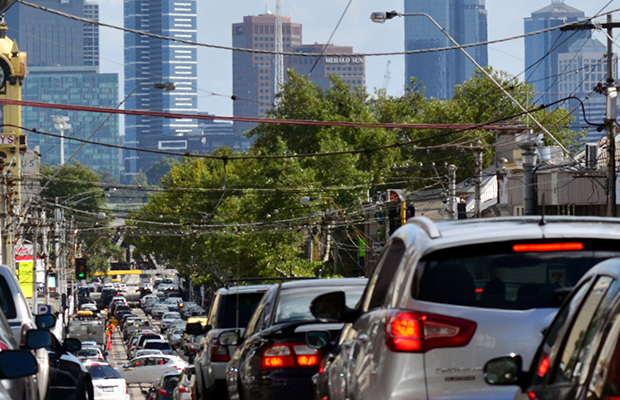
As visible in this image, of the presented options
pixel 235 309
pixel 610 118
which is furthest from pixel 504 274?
pixel 610 118

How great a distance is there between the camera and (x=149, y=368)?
4422 centimetres

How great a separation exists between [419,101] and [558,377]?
8717cm

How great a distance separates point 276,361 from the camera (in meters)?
9.75

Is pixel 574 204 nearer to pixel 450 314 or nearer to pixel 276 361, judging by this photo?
pixel 276 361

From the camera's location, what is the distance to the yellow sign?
52.8m

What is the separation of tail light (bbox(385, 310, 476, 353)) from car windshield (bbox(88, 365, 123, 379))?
85.6 feet

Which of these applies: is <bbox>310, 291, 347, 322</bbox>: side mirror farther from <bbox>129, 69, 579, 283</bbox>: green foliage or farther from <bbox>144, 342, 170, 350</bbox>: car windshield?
<bbox>129, 69, 579, 283</bbox>: green foliage

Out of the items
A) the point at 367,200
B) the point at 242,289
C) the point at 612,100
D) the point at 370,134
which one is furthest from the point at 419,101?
the point at 242,289

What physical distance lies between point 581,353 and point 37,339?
5.52 meters

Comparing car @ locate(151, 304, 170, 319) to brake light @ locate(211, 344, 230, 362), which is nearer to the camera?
brake light @ locate(211, 344, 230, 362)

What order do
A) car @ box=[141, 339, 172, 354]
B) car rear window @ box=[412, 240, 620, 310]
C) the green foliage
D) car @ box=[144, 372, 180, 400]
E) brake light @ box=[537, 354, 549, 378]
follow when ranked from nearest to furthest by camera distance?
brake light @ box=[537, 354, 549, 378]
car rear window @ box=[412, 240, 620, 310]
car @ box=[144, 372, 180, 400]
car @ box=[141, 339, 172, 354]
the green foliage

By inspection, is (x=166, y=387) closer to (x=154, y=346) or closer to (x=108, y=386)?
(x=108, y=386)

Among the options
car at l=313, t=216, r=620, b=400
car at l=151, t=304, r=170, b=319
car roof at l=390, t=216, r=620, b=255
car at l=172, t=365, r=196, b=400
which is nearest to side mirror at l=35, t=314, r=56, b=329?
car at l=172, t=365, r=196, b=400

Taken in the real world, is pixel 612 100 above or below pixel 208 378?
above
